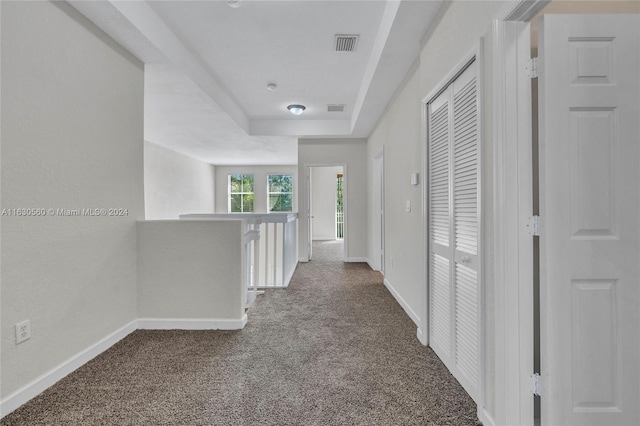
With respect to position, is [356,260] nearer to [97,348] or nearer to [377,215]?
[377,215]

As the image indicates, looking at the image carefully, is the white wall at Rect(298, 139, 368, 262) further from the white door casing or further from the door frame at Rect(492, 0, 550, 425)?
the door frame at Rect(492, 0, 550, 425)

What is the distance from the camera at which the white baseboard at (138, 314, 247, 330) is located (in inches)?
110

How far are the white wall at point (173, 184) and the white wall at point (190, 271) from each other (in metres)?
4.56

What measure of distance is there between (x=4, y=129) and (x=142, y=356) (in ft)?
5.31

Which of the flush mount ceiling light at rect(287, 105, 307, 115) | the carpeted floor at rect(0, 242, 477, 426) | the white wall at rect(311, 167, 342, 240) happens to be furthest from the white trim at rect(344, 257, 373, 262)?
the white wall at rect(311, 167, 342, 240)

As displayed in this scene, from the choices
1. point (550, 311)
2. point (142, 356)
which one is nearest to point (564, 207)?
point (550, 311)

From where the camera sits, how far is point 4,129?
5.56ft

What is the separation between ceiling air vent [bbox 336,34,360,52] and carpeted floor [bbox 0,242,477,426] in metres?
2.61

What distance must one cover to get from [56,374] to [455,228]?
2.59m

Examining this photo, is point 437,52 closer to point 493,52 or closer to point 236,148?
point 493,52

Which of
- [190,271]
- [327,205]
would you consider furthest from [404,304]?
[327,205]

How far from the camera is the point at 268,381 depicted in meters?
1.95

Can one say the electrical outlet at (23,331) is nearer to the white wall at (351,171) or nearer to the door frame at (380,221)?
the door frame at (380,221)

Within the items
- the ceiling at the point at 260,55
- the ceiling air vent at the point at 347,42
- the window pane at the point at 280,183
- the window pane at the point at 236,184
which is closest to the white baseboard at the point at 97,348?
the ceiling at the point at 260,55
